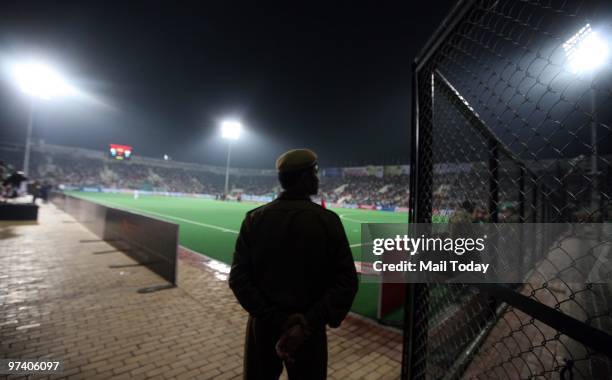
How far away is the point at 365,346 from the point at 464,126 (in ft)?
8.87

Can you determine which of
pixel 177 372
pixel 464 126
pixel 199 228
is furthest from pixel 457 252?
pixel 199 228

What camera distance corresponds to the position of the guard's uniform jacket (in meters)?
1.54

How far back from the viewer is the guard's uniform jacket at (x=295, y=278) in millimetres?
1543

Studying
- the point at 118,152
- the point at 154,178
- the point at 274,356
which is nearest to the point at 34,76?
the point at 118,152

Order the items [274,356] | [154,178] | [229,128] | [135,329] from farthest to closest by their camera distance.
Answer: [154,178], [229,128], [135,329], [274,356]

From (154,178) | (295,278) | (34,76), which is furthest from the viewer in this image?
(154,178)

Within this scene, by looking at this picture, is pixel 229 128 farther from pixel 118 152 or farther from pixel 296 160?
pixel 296 160

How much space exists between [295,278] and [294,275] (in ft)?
0.06

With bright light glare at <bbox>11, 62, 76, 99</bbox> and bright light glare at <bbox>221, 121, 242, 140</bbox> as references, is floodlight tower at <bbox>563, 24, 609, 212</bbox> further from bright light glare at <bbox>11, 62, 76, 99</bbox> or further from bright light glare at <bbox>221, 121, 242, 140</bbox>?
bright light glare at <bbox>221, 121, 242, 140</bbox>

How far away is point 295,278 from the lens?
1.56 m

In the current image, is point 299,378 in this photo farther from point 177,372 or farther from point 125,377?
point 125,377

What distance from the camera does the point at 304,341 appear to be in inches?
60.6

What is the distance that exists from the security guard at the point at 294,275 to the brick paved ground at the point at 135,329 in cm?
156

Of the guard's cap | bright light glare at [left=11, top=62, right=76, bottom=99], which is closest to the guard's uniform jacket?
the guard's cap
